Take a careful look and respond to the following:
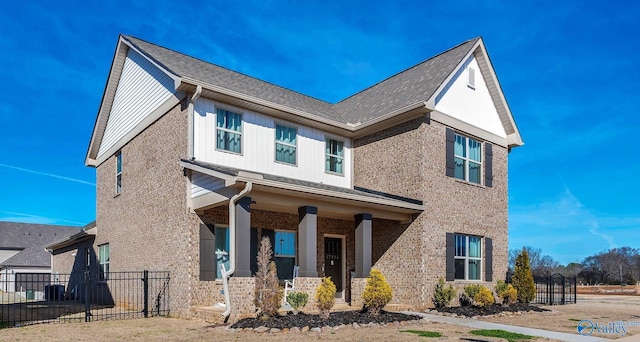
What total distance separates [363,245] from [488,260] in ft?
17.9

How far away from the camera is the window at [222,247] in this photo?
14164 mm

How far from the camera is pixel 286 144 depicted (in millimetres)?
16484

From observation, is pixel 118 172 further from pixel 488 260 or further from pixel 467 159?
pixel 488 260

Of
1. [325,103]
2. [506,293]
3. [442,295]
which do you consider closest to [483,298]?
[442,295]

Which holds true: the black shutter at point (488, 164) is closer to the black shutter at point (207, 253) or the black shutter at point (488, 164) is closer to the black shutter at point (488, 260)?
the black shutter at point (488, 260)

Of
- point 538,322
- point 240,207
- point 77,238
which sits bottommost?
point 538,322

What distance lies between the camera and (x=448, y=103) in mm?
17438

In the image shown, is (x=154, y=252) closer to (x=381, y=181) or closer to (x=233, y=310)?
(x=233, y=310)

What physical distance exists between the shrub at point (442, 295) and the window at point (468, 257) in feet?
4.62

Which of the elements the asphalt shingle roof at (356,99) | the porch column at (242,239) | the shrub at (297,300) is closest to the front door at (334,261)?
the asphalt shingle roof at (356,99)

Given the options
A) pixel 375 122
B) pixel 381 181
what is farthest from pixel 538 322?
pixel 375 122

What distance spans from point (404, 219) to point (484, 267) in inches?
156

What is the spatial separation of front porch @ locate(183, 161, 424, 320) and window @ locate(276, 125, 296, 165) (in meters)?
1.74

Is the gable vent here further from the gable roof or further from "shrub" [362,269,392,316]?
"shrub" [362,269,392,316]
